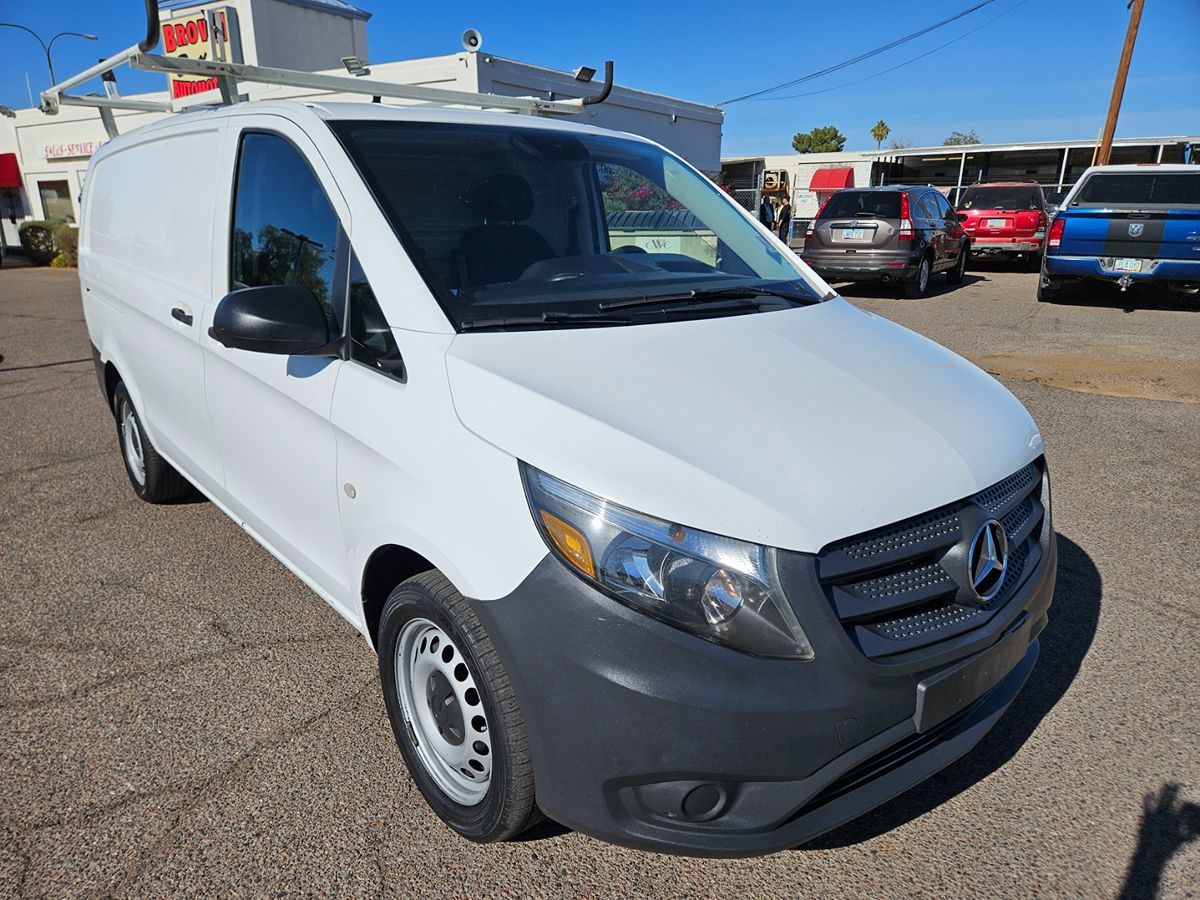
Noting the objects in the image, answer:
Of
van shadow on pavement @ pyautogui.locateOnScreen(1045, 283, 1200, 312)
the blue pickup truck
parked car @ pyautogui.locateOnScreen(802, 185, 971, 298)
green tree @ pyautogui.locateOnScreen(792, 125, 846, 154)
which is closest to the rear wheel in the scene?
parked car @ pyautogui.locateOnScreen(802, 185, 971, 298)

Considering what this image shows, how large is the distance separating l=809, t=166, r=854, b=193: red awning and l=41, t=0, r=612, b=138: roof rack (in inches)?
1429

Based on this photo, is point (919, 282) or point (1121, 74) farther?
point (1121, 74)

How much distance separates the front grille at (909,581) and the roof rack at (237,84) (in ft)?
9.62

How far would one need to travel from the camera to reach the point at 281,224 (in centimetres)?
282

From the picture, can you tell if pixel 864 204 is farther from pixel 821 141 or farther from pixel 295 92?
pixel 821 141

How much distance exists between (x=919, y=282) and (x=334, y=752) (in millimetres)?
13263

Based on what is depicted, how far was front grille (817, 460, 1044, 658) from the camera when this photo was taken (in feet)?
5.96

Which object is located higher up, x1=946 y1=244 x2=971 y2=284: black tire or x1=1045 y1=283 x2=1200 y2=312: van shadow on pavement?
x1=946 y1=244 x2=971 y2=284: black tire

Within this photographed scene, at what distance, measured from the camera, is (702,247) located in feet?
10.8

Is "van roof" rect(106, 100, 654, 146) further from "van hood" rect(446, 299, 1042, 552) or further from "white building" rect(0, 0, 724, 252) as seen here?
"white building" rect(0, 0, 724, 252)

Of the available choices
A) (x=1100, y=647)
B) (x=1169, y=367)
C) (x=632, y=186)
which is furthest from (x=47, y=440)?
(x=1169, y=367)

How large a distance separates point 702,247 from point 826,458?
1.59 meters

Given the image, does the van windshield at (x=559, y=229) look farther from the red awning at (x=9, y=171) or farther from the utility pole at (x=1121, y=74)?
the red awning at (x=9, y=171)

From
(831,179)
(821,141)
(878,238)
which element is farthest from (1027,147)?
(821,141)
